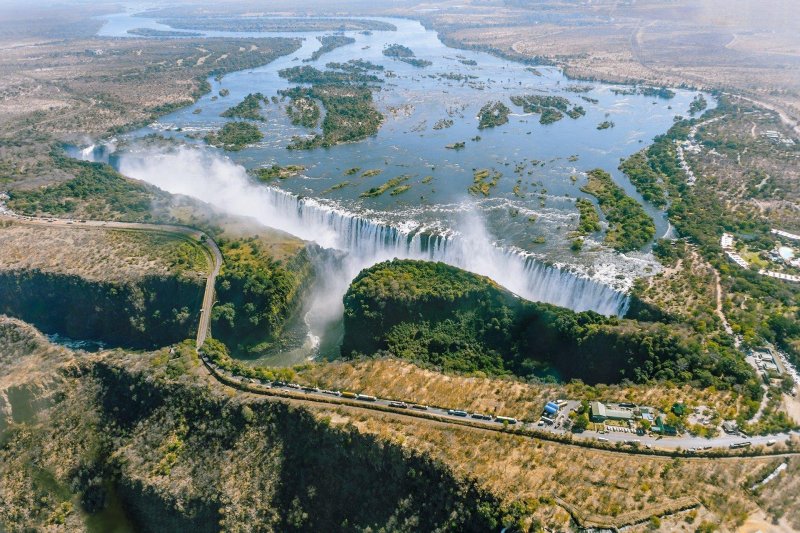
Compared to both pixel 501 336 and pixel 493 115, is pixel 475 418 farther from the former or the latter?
pixel 493 115

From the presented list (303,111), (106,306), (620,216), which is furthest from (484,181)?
(303,111)

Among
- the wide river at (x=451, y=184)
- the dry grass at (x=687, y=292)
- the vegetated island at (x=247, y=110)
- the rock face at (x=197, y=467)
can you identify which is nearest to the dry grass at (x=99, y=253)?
the rock face at (x=197, y=467)

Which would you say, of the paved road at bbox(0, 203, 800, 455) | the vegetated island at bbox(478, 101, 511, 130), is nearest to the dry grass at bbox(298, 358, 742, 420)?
the paved road at bbox(0, 203, 800, 455)

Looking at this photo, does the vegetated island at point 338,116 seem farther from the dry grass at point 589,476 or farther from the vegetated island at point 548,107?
the dry grass at point 589,476

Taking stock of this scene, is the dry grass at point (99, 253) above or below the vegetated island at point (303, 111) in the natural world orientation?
below

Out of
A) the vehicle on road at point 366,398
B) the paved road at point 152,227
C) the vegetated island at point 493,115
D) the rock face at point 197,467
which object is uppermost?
the vegetated island at point 493,115

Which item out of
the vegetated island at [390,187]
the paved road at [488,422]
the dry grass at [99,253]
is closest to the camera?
the paved road at [488,422]

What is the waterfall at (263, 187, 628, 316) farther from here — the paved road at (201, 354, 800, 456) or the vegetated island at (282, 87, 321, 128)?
the vegetated island at (282, 87, 321, 128)

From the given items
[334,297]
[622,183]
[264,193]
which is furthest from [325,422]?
[622,183]
